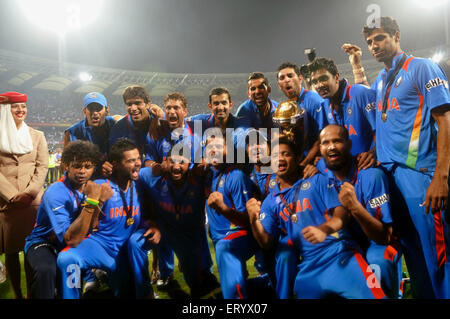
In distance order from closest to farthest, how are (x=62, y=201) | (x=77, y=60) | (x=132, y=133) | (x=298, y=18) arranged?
(x=62, y=201) → (x=132, y=133) → (x=298, y=18) → (x=77, y=60)

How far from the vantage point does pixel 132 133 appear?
320 centimetres

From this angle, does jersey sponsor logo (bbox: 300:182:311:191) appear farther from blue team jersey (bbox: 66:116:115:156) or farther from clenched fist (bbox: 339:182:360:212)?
blue team jersey (bbox: 66:116:115:156)

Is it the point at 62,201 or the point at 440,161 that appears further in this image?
the point at 62,201

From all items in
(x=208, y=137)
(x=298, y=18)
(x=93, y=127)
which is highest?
(x=298, y=18)

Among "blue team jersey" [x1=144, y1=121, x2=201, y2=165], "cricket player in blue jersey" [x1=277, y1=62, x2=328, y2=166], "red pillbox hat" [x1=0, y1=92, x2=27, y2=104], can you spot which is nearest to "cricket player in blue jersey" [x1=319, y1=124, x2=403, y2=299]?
"cricket player in blue jersey" [x1=277, y1=62, x2=328, y2=166]

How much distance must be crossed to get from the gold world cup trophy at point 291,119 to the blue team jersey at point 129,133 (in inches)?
60.8

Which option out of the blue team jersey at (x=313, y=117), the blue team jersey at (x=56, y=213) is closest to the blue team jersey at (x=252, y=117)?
the blue team jersey at (x=313, y=117)

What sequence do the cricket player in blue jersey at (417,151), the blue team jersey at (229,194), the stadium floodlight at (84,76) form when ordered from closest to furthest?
1. the cricket player in blue jersey at (417,151)
2. the blue team jersey at (229,194)
3. the stadium floodlight at (84,76)

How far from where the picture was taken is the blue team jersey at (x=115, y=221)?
268 cm

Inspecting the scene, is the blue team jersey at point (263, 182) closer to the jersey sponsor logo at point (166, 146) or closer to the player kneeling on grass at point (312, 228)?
the player kneeling on grass at point (312, 228)

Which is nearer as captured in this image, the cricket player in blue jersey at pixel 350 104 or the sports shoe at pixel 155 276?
the cricket player in blue jersey at pixel 350 104
